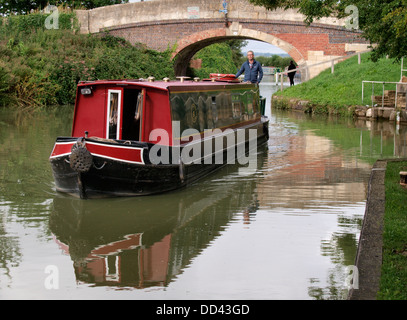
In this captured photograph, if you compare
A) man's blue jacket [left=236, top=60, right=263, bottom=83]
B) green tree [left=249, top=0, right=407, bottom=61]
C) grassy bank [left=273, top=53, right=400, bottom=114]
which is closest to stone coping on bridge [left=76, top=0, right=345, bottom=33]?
grassy bank [left=273, top=53, right=400, bottom=114]

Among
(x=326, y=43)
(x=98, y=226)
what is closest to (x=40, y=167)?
(x=98, y=226)

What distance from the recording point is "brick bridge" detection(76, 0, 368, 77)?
2581 cm

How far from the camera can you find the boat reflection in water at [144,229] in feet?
17.9

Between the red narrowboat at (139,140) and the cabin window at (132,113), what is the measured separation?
13mm

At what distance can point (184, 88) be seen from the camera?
9.25 meters

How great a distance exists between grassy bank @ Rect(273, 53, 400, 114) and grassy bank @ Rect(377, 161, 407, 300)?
1206 cm

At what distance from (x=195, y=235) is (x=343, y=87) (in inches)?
592

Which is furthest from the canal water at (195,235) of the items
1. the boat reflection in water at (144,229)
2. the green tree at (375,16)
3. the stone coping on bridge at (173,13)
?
the stone coping on bridge at (173,13)

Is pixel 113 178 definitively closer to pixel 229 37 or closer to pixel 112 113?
pixel 112 113

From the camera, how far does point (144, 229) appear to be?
6.78 m

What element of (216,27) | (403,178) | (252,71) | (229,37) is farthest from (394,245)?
(229,37)

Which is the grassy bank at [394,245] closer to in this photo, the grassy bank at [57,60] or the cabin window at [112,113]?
the cabin window at [112,113]
